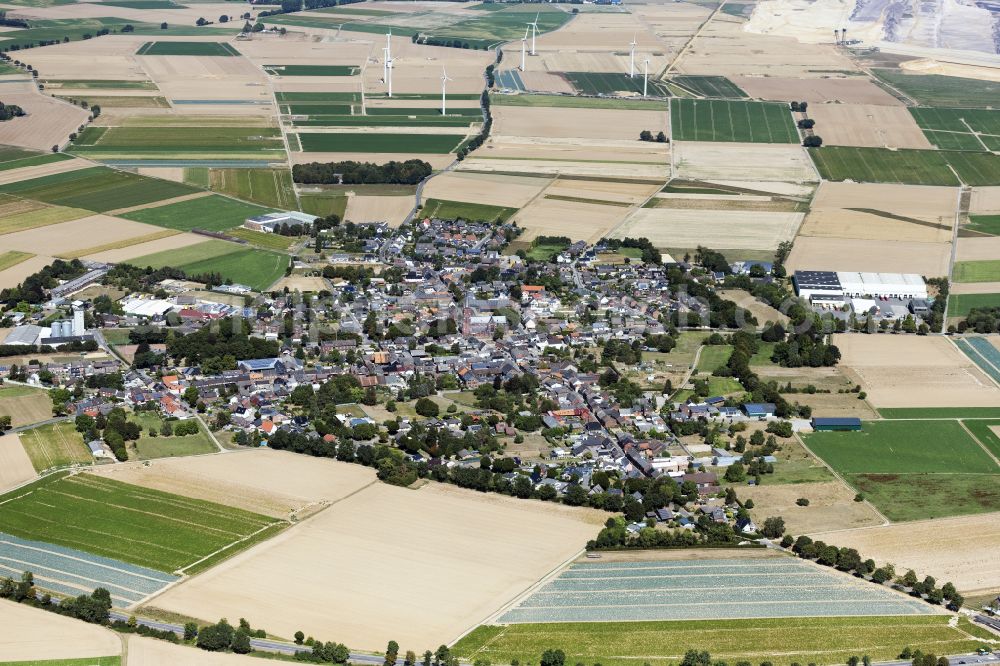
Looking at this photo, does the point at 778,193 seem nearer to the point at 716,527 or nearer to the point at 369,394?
the point at 369,394

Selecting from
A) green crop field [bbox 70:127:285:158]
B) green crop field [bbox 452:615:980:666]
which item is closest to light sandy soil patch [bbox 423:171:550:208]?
green crop field [bbox 70:127:285:158]

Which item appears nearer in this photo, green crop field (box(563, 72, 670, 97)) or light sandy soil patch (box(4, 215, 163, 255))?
light sandy soil patch (box(4, 215, 163, 255))

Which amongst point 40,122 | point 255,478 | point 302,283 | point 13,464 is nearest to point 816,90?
point 40,122

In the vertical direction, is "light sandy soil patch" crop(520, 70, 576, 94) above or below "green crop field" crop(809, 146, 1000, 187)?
above

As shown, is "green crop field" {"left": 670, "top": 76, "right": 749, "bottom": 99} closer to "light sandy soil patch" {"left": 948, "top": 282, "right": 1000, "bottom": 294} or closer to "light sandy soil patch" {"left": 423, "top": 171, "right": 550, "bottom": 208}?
"light sandy soil patch" {"left": 423, "top": 171, "right": 550, "bottom": 208}

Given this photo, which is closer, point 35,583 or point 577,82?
point 35,583

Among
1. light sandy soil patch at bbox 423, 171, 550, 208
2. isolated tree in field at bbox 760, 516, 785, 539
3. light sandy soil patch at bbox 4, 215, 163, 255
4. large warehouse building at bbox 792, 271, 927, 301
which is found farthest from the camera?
light sandy soil patch at bbox 423, 171, 550, 208


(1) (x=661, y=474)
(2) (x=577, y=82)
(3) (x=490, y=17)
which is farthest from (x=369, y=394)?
(3) (x=490, y=17)
